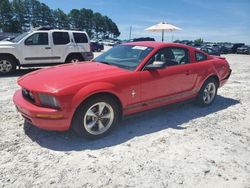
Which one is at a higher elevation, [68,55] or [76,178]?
[68,55]

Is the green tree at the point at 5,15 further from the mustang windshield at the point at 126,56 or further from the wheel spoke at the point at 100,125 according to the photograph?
the wheel spoke at the point at 100,125

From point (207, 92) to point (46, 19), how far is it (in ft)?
307

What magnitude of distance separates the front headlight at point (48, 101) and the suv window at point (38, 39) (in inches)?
258

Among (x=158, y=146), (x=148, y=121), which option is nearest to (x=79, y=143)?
(x=158, y=146)

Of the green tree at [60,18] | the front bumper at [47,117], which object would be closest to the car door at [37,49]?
the front bumper at [47,117]

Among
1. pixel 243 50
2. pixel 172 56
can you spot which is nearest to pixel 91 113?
pixel 172 56

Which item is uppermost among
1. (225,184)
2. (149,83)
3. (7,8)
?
(7,8)

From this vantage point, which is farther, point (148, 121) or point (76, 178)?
point (148, 121)

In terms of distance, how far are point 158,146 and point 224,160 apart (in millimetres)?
921

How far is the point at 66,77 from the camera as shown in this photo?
12.1 ft

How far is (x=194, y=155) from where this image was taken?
3.44 m

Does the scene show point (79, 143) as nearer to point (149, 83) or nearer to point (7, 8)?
point (149, 83)

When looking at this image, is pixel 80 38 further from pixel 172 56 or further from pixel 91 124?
pixel 91 124

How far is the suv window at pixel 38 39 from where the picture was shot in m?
9.26
